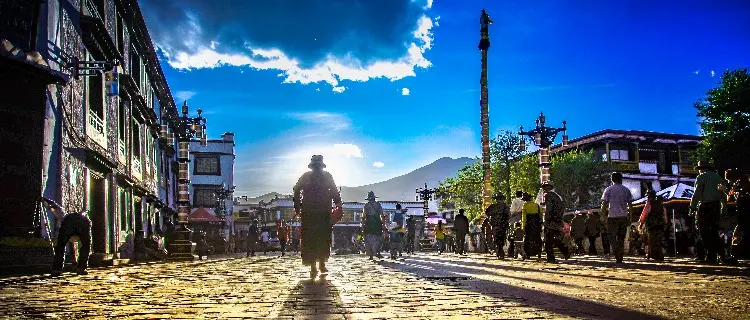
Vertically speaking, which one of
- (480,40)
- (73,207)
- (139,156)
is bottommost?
(73,207)

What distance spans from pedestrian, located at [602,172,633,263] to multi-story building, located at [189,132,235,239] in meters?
51.3

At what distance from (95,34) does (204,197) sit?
4722 cm

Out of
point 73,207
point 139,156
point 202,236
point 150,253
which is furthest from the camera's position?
point 202,236

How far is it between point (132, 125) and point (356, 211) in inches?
2474

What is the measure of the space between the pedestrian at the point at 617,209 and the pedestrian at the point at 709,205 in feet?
5.22

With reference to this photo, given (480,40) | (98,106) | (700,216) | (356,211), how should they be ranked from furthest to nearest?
(356,211)
(480,40)
(98,106)
(700,216)

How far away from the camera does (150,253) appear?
2052 cm

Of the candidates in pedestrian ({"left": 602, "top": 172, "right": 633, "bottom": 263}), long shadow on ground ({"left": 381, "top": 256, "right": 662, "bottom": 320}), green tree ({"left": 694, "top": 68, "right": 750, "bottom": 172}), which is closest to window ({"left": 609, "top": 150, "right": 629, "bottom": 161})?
green tree ({"left": 694, "top": 68, "right": 750, "bottom": 172})

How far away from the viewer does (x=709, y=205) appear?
10883 mm

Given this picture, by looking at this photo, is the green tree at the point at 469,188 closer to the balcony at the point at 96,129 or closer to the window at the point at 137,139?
the window at the point at 137,139

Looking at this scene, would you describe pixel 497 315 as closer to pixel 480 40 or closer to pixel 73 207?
pixel 73 207

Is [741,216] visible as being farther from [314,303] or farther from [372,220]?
[372,220]

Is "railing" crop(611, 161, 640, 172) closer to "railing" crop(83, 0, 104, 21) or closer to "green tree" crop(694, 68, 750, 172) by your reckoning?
"green tree" crop(694, 68, 750, 172)

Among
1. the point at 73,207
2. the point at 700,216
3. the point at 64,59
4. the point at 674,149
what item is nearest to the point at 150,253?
the point at 73,207
